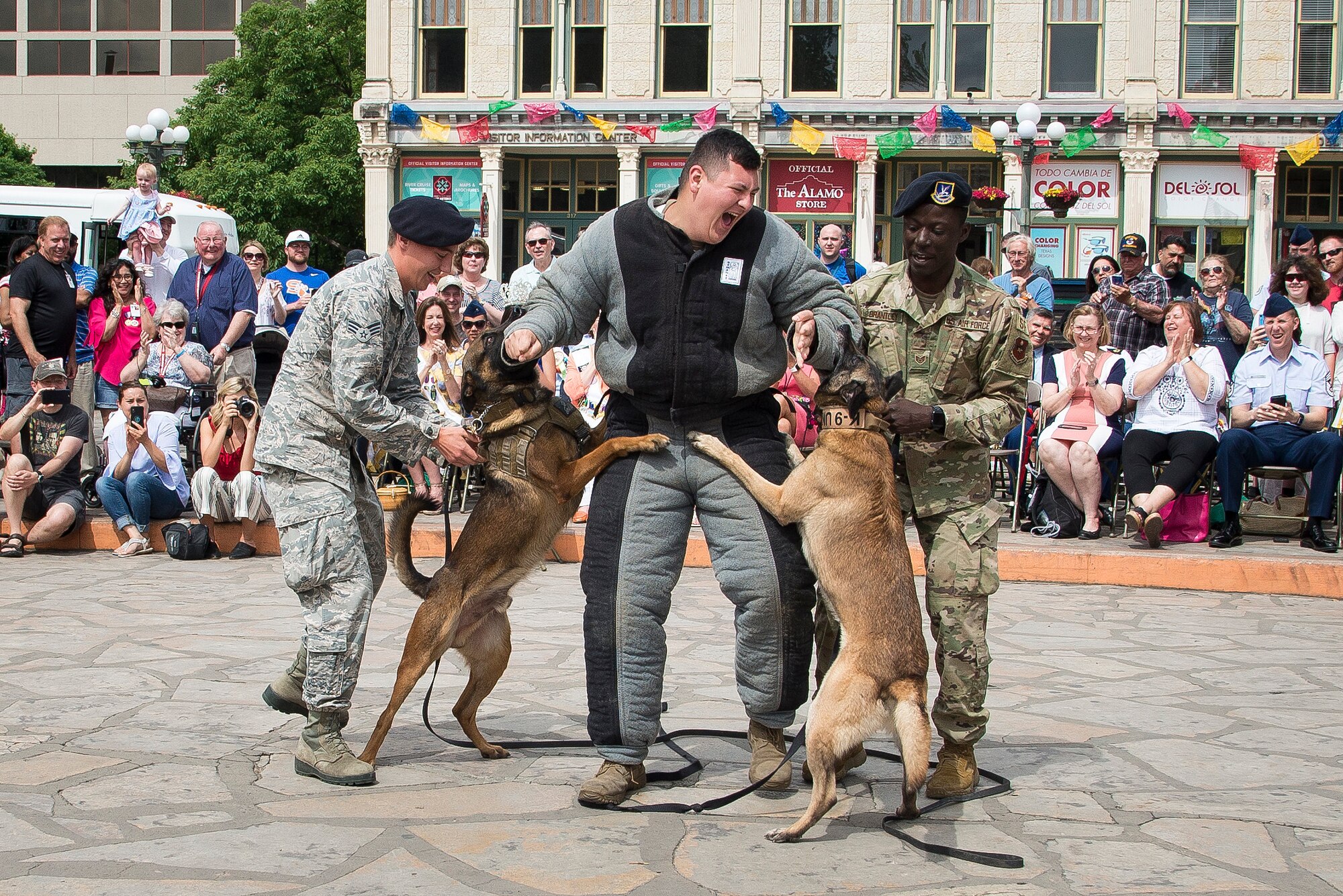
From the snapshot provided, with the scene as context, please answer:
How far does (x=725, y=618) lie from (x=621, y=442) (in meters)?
3.32

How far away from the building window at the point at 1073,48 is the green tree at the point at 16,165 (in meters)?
33.9

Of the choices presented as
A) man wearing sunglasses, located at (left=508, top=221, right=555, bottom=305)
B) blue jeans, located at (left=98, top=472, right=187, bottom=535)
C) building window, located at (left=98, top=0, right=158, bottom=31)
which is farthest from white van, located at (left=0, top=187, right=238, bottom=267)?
building window, located at (left=98, top=0, right=158, bottom=31)

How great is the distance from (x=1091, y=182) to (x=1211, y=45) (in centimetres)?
351

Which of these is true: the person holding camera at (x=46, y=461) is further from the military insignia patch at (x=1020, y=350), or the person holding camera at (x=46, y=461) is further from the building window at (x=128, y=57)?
the building window at (x=128, y=57)

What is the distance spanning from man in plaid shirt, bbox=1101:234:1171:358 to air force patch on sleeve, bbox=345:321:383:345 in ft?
24.9

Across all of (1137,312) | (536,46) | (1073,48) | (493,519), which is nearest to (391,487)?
(493,519)

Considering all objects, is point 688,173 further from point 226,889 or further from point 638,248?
point 226,889

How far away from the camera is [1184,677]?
6.25 meters

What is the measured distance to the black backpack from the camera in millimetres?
9477

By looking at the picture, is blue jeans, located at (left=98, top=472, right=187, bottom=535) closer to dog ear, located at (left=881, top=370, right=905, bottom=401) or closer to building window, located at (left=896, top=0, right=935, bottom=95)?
dog ear, located at (left=881, top=370, right=905, bottom=401)

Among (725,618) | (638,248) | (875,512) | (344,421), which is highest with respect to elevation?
(638,248)

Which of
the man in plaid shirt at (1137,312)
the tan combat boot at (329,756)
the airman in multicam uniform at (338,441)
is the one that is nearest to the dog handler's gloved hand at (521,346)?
the airman in multicam uniform at (338,441)

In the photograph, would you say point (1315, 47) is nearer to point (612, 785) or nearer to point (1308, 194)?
point (1308, 194)

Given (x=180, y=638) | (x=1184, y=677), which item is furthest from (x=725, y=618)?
(x=180, y=638)
